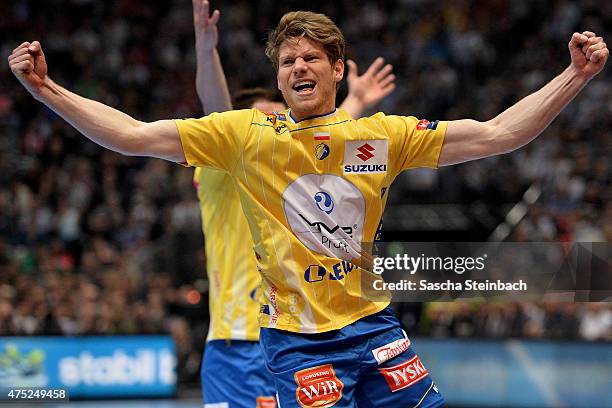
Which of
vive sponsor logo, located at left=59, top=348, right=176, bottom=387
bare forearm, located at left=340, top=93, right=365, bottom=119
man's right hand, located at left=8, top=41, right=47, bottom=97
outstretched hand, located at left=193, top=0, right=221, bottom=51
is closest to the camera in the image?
man's right hand, located at left=8, top=41, right=47, bottom=97

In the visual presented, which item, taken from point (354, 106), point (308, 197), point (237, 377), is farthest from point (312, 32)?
point (237, 377)

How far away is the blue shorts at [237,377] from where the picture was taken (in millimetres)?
4879

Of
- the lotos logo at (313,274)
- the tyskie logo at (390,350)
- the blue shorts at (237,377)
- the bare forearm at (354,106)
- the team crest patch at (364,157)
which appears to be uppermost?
the bare forearm at (354,106)

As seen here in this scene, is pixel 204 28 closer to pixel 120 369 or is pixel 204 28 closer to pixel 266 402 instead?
pixel 266 402

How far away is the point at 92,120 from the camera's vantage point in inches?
138

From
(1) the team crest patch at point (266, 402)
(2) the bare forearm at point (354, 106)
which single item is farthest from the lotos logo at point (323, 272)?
(2) the bare forearm at point (354, 106)

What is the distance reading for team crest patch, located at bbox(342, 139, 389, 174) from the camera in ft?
12.0

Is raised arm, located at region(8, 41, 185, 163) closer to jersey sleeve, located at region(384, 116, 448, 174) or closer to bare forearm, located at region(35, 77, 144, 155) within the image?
bare forearm, located at region(35, 77, 144, 155)

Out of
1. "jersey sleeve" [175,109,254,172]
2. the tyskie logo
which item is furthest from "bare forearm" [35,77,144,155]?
the tyskie logo

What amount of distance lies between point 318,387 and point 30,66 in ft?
5.34

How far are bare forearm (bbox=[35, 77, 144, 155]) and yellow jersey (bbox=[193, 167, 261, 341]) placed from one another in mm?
1448

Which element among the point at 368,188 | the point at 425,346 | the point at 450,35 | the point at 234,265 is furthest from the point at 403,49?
the point at 368,188

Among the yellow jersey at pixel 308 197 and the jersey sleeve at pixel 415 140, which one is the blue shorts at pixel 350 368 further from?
the jersey sleeve at pixel 415 140

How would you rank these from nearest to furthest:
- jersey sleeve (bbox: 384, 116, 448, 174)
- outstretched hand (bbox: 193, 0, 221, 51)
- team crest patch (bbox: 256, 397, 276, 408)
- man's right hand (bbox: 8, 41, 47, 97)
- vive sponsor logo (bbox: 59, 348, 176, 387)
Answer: man's right hand (bbox: 8, 41, 47, 97), jersey sleeve (bbox: 384, 116, 448, 174), team crest patch (bbox: 256, 397, 276, 408), outstretched hand (bbox: 193, 0, 221, 51), vive sponsor logo (bbox: 59, 348, 176, 387)
